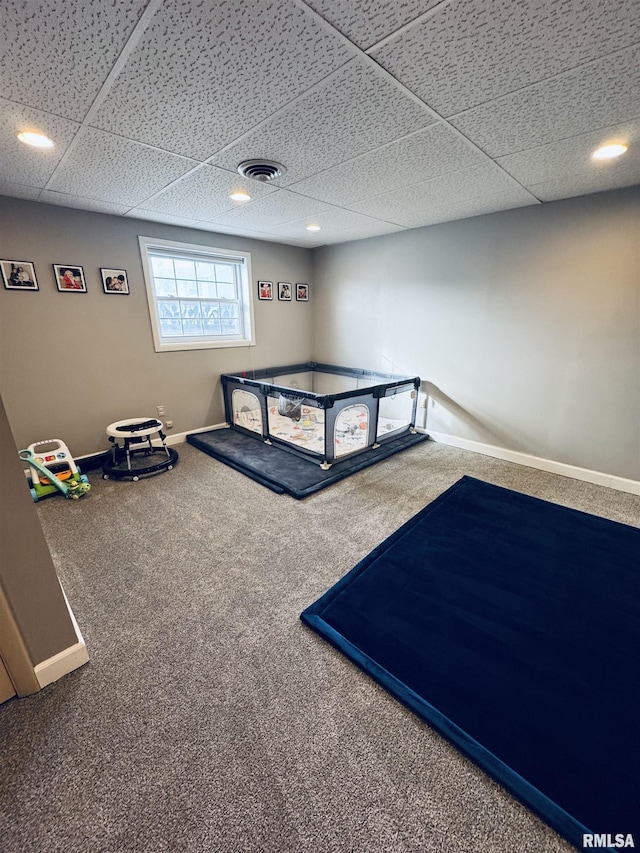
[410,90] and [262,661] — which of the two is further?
[262,661]

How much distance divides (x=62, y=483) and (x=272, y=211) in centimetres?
301

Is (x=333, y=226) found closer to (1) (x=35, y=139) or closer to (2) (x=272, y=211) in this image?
(2) (x=272, y=211)

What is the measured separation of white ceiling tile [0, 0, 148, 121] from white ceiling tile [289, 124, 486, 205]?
1321 mm

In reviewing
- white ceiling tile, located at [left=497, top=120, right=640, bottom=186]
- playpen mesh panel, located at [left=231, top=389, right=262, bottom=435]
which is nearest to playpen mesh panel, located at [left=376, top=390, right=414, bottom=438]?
playpen mesh panel, located at [left=231, top=389, right=262, bottom=435]

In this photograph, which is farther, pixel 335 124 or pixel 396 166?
pixel 396 166

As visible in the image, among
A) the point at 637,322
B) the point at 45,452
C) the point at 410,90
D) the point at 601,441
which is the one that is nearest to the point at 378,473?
the point at 601,441

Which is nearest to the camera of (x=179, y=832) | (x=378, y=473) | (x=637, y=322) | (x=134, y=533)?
(x=179, y=832)

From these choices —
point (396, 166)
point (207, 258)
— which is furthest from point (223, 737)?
point (207, 258)

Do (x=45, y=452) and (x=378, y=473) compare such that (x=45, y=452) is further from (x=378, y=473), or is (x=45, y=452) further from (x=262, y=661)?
(x=378, y=473)

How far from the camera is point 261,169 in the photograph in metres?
2.15

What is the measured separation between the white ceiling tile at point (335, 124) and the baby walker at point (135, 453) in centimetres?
237

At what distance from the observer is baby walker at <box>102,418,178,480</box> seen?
318 cm

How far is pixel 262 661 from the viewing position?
1513 millimetres

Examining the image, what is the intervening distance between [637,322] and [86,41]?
3.68 metres
